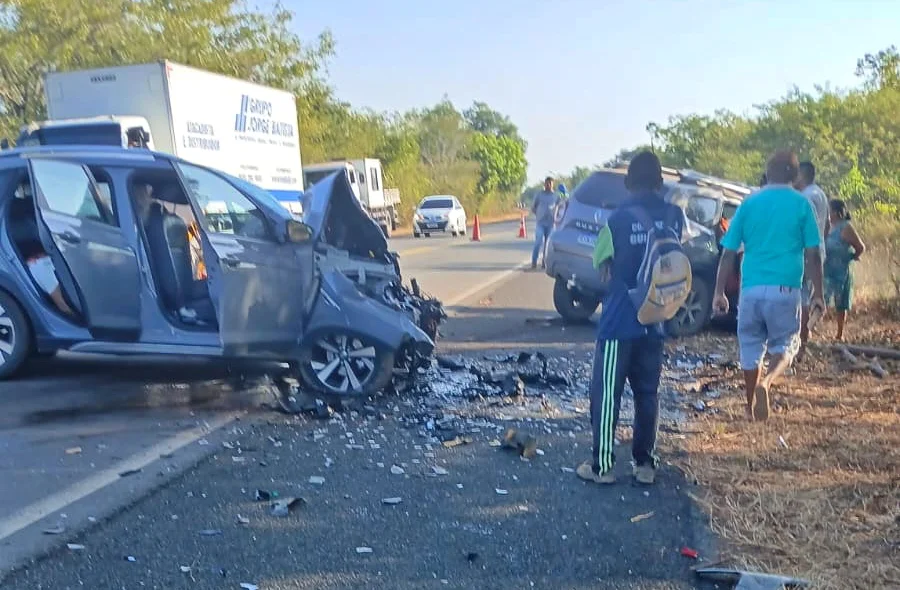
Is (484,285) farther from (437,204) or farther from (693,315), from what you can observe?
(437,204)

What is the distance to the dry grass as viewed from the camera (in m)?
4.17

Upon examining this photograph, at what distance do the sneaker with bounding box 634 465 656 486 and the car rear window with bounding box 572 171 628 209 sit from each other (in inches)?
254

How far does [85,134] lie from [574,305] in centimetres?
899

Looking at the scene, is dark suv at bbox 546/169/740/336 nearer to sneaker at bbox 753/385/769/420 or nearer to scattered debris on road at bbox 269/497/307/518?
sneaker at bbox 753/385/769/420

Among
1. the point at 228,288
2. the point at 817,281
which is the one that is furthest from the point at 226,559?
the point at 817,281

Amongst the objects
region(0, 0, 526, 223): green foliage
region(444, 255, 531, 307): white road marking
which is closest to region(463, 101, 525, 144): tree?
region(0, 0, 526, 223): green foliage

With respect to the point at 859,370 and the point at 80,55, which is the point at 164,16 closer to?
the point at 80,55

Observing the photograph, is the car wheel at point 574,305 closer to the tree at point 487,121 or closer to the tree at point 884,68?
the tree at point 884,68

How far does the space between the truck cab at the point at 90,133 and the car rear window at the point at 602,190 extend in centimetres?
753

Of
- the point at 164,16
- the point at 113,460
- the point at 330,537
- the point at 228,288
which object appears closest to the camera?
the point at 330,537

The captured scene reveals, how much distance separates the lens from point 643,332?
522 centimetres

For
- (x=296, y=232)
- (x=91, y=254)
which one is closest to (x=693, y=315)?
(x=296, y=232)

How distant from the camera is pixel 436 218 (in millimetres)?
37750

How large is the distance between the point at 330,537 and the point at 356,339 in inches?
118
